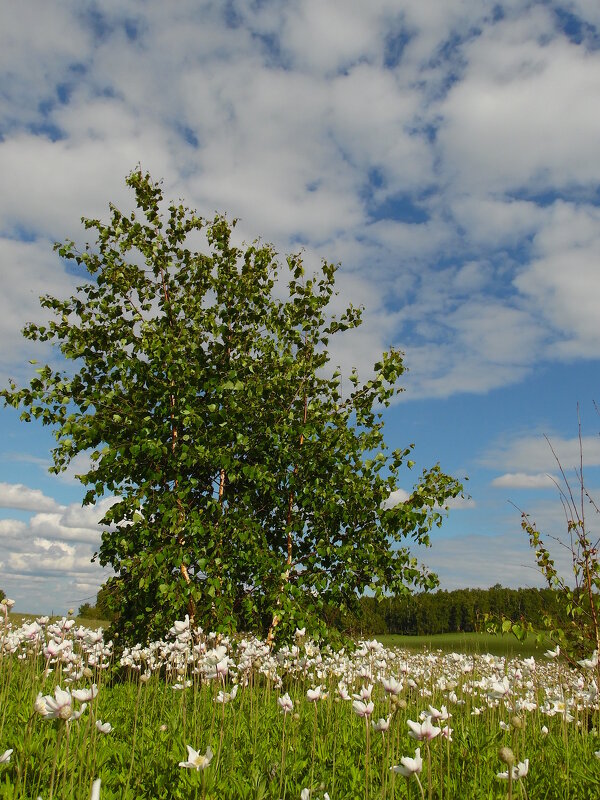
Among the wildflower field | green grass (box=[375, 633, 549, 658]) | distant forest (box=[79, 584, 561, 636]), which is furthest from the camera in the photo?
green grass (box=[375, 633, 549, 658])

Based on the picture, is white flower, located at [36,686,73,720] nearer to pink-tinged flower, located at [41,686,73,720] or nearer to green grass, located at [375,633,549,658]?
pink-tinged flower, located at [41,686,73,720]

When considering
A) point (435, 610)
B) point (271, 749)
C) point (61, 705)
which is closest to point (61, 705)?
point (61, 705)

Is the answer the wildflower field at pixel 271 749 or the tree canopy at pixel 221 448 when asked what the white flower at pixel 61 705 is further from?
the tree canopy at pixel 221 448

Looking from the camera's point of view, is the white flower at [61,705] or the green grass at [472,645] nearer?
the white flower at [61,705]

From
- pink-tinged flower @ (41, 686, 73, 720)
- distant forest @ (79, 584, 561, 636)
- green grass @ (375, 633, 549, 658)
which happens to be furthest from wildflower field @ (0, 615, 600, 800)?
green grass @ (375, 633, 549, 658)

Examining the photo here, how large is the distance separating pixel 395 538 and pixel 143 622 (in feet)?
16.2

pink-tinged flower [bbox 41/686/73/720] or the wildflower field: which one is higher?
pink-tinged flower [bbox 41/686/73/720]

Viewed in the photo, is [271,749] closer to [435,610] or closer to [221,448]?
[221,448]

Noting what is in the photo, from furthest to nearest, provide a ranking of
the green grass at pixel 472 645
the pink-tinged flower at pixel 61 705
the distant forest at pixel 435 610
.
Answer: the green grass at pixel 472 645 → the distant forest at pixel 435 610 → the pink-tinged flower at pixel 61 705

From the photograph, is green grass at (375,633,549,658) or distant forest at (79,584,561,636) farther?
green grass at (375,633,549,658)

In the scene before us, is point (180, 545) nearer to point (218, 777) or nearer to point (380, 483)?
point (380, 483)

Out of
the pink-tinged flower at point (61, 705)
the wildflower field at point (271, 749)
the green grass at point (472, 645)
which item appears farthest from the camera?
the green grass at point (472, 645)

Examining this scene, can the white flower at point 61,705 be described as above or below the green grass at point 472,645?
above

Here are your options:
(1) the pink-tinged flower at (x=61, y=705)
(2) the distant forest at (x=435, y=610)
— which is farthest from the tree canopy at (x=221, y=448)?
(1) the pink-tinged flower at (x=61, y=705)
